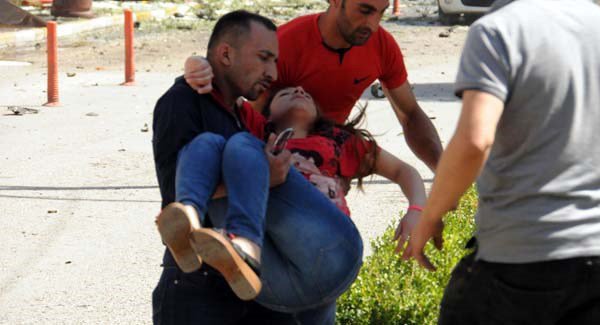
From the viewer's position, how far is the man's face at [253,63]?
3.87m

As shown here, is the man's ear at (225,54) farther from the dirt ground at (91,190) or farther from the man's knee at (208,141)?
the dirt ground at (91,190)

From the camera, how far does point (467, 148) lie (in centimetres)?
312

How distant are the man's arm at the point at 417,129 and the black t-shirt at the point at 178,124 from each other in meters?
1.45

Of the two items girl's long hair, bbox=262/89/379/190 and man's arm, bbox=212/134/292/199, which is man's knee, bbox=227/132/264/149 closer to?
man's arm, bbox=212/134/292/199

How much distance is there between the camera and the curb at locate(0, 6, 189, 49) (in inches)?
799

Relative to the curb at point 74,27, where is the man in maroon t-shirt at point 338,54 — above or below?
above

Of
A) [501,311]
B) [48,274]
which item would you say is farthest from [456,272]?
[48,274]

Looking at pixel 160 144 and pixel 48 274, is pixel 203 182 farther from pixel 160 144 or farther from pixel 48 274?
pixel 48 274

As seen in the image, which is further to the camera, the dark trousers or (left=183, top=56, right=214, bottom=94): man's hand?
(left=183, top=56, right=214, bottom=94): man's hand

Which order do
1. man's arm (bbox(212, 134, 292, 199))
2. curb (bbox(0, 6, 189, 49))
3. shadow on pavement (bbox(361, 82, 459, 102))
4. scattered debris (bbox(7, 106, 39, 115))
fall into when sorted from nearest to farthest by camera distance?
man's arm (bbox(212, 134, 292, 199)) < scattered debris (bbox(7, 106, 39, 115)) < shadow on pavement (bbox(361, 82, 459, 102)) < curb (bbox(0, 6, 189, 49))

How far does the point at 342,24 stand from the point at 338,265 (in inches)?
54.8

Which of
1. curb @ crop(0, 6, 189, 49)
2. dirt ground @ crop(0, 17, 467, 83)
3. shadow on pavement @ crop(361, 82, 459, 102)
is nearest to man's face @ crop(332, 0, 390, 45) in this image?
shadow on pavement @ crop(361, 82, 459, 102)

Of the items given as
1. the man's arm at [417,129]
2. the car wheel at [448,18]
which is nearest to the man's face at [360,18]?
the man's arm at [417,129]

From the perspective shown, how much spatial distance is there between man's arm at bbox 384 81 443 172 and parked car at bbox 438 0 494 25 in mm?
18204
